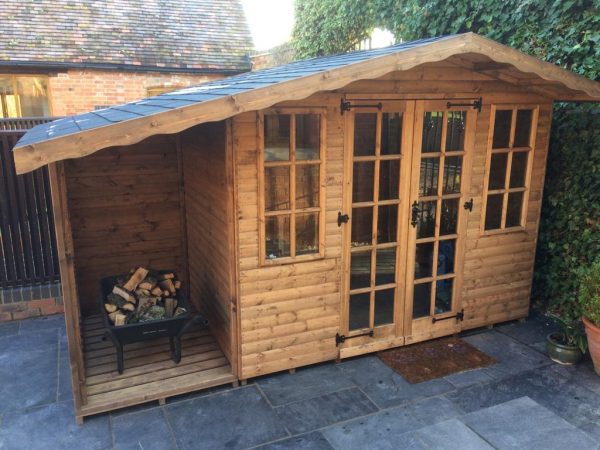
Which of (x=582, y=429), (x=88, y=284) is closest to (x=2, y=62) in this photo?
(x=88, y=284)

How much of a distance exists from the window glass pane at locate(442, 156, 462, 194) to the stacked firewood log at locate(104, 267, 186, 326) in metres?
2.67

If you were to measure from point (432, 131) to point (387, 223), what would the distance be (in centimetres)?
91

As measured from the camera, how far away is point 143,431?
11.5ft

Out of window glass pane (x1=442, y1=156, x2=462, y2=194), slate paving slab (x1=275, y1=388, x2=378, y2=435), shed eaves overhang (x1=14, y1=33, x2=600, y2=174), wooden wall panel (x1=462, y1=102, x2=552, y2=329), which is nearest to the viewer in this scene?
shed eaves overhang (x1=14, y1=33, x2=600, y2=174)

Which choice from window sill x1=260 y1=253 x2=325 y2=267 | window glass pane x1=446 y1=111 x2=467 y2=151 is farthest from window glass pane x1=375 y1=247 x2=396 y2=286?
window glass pane x1=446 y1=111 x2=467 y2=151

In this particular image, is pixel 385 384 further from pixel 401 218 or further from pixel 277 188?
pixel 277 188

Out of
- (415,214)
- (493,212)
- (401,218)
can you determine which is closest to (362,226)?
(401,218)

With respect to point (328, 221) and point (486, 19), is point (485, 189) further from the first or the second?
point (486, 19)

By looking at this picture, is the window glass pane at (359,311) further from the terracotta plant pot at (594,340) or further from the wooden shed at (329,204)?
the terracotta plant pot at (594,340)

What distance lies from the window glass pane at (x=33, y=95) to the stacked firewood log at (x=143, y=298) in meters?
7.89

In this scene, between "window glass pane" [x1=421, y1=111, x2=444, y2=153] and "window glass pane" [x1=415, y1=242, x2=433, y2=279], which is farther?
"window glass pane" [x1=415, y1=242, x2=433, y2=279]

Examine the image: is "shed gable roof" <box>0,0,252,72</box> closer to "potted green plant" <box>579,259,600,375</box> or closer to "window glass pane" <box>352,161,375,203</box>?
"window glass pane" <box>352,161,375,203</box>

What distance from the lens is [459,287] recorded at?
15.8 ft

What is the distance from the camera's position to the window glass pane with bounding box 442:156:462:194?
4500 mm
